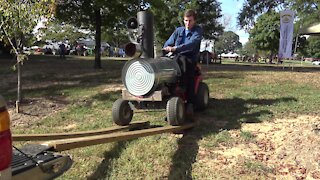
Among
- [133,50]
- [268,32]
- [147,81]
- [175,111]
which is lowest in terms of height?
[175,111]

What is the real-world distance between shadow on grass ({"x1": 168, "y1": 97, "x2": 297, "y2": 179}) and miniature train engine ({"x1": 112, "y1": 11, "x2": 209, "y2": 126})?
0.36 meters

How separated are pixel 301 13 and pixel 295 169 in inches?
883

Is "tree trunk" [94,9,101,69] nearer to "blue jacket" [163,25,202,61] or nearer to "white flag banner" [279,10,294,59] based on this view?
"white flag banner" [279,10,294,59]

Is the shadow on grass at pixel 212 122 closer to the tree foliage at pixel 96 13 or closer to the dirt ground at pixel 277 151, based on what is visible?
the dirt ground at pixel 277 151

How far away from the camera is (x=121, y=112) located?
621cm

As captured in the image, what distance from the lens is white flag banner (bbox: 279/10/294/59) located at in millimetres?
17047

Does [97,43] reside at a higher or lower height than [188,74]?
higher

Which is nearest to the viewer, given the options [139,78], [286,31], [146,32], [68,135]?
[68,135]

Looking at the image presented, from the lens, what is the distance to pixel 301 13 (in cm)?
2533

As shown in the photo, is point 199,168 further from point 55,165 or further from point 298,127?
point 55,165

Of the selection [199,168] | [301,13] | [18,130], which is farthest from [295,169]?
[301,13]

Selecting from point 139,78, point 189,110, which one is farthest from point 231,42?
point 139,78

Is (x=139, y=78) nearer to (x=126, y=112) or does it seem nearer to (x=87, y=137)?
(x=126, y=112)

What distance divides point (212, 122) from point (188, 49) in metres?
1.26
